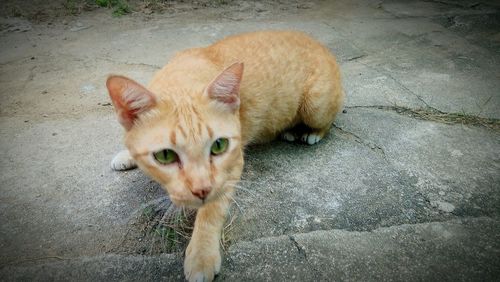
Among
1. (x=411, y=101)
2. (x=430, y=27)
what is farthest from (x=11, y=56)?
(x=430, y=27)

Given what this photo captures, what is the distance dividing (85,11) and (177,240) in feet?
16.5

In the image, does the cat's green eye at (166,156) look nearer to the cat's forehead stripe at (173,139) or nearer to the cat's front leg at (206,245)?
the cat's forehead stripe at (173,139)

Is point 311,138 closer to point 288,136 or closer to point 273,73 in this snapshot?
point 288,136

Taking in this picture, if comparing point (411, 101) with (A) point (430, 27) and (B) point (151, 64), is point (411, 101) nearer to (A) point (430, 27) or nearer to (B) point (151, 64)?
(A) point (430, 27)

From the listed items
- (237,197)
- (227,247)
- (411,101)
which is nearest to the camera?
(227,247)

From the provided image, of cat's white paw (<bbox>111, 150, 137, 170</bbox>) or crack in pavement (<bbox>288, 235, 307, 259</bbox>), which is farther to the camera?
cat's white paw (<bbox>111, 150, 137, 170</bbox>)

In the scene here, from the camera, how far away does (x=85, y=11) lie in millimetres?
5266

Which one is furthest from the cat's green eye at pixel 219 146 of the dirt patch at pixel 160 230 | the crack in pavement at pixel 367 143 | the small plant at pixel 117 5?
the small plant at pixel 117 5

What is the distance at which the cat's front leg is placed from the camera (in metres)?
1.44

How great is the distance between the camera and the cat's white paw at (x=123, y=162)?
2064 millimetres

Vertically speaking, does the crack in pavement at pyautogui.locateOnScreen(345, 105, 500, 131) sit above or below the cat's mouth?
below

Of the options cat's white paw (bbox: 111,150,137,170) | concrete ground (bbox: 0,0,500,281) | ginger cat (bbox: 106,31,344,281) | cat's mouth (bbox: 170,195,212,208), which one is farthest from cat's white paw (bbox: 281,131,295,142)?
cat's mouth (bbox: 170,195,212,208)

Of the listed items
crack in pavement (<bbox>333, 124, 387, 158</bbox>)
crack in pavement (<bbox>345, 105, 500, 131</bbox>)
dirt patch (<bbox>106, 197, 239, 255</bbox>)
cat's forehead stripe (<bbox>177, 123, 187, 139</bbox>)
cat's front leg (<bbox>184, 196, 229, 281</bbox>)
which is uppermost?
cat's forehead stripe (<bbox>177, 123, 187, 139</bbox>)

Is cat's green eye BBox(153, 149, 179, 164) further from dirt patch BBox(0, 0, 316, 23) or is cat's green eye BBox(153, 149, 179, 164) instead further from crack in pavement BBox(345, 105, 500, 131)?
dirt patch BBox(0, 0, 316, 23)
